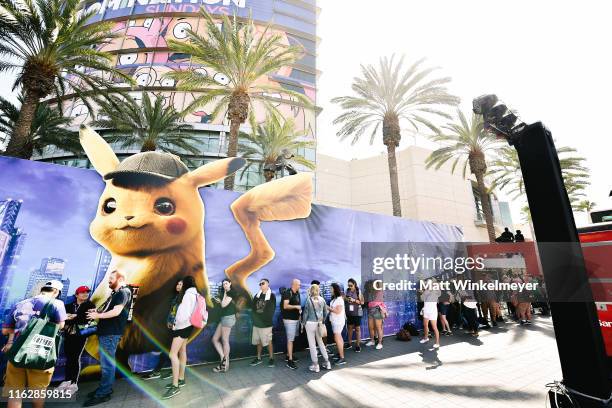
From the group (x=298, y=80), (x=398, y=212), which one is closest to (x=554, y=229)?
(x=398, y=212)

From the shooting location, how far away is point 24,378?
11.2 ft

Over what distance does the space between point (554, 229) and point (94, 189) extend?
6.94 meters

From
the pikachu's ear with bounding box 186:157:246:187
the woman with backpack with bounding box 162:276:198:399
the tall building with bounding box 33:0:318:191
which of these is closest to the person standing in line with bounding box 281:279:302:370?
the woman with backpack with bounding box 162:276:198:399

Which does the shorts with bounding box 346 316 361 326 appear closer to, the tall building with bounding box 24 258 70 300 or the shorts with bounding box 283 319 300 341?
the shorts with bounding box 283 319 300 341

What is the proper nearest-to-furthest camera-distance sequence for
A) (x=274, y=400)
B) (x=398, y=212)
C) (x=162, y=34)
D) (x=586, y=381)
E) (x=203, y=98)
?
(x=586, y=381) → (x=274, y=400) → (x=203, y=98) → (x=398, y=212) → (x=162, y=34)

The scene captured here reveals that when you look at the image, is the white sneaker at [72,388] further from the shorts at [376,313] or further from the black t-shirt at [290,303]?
the shorts at [376,313]

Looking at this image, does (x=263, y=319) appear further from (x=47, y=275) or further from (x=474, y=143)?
(x=474, y=143)

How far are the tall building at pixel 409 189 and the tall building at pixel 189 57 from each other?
12.8 feet

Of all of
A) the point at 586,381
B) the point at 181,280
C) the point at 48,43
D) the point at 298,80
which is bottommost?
the point at 586,381

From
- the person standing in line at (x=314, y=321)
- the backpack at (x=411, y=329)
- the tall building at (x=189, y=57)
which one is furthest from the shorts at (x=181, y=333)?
the tall building at (x=189, y=57)

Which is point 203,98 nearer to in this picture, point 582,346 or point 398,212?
point 398,212

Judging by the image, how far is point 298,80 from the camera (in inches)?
1276

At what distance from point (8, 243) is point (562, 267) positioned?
7323 millimetres

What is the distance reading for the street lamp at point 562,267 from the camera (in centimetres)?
242
